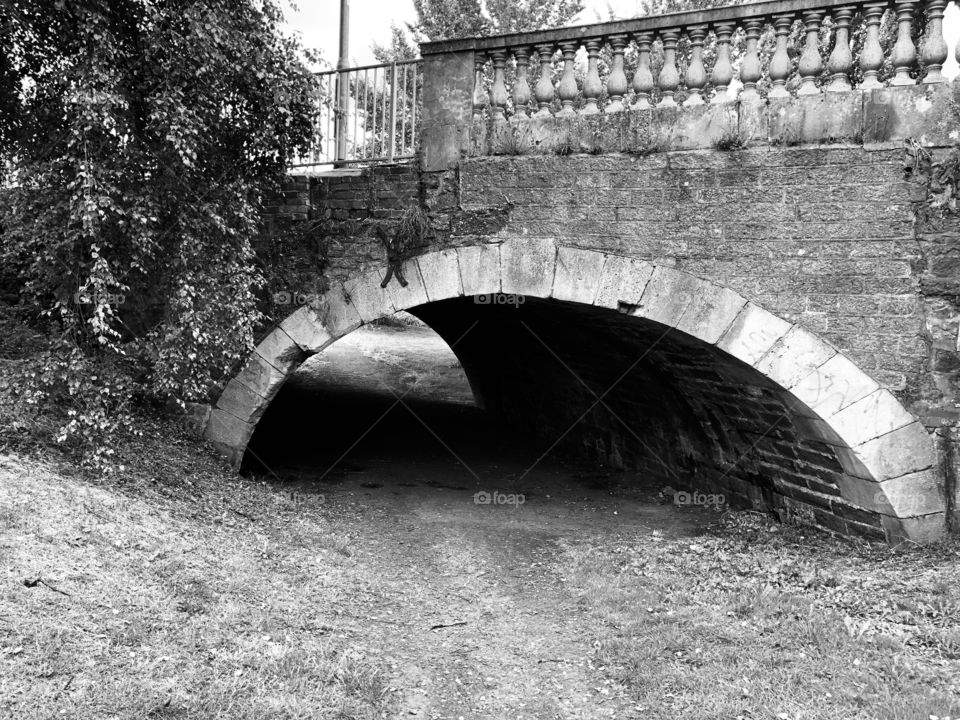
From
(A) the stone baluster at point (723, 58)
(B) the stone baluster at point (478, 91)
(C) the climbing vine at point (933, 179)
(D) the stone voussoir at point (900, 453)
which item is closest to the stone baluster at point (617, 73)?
(A) the stone baluster at point (723, 58)

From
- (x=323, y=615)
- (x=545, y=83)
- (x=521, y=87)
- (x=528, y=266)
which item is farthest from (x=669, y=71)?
(x=323, y=615)

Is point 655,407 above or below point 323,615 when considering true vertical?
above

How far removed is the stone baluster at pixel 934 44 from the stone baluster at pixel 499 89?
3179mm

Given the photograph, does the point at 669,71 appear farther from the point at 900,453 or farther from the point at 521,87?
the point at 900,453

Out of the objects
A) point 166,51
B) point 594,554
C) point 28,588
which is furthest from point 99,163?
point 594,554

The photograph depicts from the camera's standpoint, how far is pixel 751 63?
573 cm

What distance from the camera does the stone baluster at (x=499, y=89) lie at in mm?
6449

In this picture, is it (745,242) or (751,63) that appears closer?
(751,63)

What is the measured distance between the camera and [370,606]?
4.98 meters

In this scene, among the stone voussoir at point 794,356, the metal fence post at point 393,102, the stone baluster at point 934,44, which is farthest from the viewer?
the metal fence post at point 393,102

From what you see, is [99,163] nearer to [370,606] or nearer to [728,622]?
[370,606]

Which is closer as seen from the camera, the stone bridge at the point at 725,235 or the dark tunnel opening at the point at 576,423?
the stone bridge at the point at 725,235

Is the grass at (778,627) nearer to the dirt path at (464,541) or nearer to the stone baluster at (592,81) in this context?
the dirt path at (464,541)

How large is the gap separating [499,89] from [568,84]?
2.07 ft
